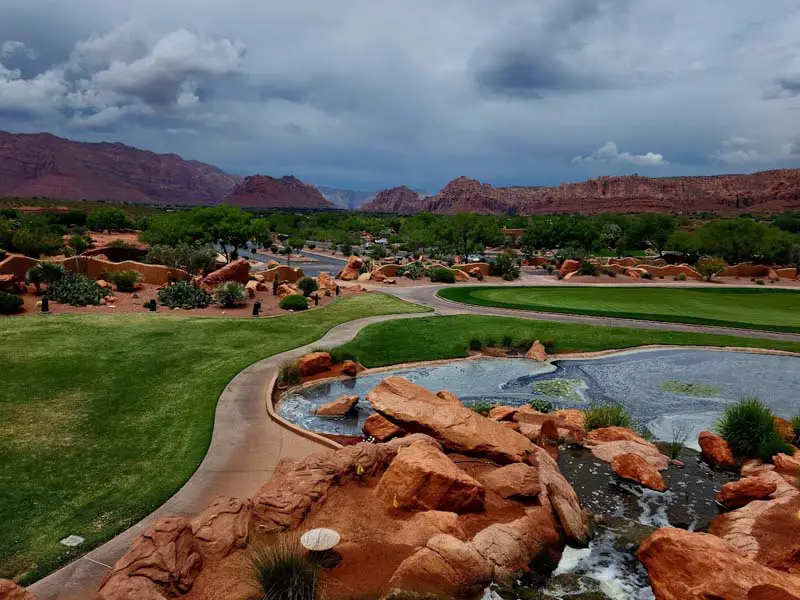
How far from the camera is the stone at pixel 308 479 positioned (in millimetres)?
8828

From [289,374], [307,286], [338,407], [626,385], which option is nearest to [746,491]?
[626,385]

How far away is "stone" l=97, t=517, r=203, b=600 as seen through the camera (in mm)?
6797

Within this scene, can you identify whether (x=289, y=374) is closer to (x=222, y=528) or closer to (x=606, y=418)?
(x=606, y=418)

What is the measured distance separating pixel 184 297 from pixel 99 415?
18443 millimetres

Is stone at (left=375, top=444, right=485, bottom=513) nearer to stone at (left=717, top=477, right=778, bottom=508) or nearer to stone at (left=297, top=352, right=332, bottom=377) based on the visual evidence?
stone at (left=717, top=477, right=778, bottom=508)

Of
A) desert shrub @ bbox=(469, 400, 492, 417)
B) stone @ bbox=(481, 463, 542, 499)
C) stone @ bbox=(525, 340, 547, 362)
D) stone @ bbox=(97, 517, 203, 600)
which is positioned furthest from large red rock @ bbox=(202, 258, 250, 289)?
stone @ bbox=(97, 517, 203, 600)

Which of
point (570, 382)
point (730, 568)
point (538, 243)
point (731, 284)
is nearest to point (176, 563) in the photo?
point (730, 568)

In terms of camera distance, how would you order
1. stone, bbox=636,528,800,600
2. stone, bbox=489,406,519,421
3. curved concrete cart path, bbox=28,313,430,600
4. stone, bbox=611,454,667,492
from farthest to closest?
stone, bbox=489,406,519,421
stone, bbox=611,454,667,492
curved concrete cart path, bbox=28,313,430,600
stone, bbox=636,528,800,600

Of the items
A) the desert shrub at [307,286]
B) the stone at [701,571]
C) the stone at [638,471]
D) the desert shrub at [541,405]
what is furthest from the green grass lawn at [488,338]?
the stone at [701,571]

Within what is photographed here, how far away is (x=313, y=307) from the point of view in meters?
34.5

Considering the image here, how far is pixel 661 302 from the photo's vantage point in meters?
40.8

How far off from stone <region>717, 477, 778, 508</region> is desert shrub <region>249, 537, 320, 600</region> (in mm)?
9015

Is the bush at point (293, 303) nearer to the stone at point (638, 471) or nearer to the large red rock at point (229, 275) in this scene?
the large red rock at point (229, 275)

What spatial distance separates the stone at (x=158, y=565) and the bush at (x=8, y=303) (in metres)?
23.0
